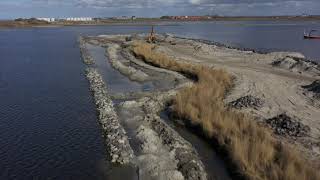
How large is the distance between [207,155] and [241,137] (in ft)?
5.22

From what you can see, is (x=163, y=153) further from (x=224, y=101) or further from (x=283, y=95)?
(x=283, y=95)


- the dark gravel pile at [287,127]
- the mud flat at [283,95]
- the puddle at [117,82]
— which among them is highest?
the dark gravel pile at [287,127]

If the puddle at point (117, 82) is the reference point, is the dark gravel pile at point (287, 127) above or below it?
above


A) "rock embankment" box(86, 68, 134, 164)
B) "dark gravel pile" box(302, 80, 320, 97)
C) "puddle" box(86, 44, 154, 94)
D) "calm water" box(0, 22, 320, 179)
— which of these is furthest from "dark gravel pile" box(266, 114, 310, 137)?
"puddle" box(86, 44, 154, 94)

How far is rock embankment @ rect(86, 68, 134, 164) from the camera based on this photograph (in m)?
17.1

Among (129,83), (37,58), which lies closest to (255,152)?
(129,83)

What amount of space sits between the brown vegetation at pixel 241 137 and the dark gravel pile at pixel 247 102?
2.87 ft

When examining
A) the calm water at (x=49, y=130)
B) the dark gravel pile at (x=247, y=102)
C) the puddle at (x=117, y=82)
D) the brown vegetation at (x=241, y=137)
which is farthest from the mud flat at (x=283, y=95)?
the calm water at (x=49, y=130)

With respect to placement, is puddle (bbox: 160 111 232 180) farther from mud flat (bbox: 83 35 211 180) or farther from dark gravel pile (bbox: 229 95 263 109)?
dark gravel pile (bbox: 229 95 263 109)

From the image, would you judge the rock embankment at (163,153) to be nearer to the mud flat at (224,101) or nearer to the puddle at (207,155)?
the mud flat at (224,101)

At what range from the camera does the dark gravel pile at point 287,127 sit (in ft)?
63.6

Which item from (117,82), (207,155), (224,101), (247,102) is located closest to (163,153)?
(207,155)

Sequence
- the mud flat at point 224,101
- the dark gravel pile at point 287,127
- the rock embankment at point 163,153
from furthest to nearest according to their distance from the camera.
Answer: the dark gravel pile at point 287,127, the mud flat at point 224,101, the rock embankment at point 163,153

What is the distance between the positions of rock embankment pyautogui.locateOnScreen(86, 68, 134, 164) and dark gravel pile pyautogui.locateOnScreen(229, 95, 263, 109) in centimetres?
698
